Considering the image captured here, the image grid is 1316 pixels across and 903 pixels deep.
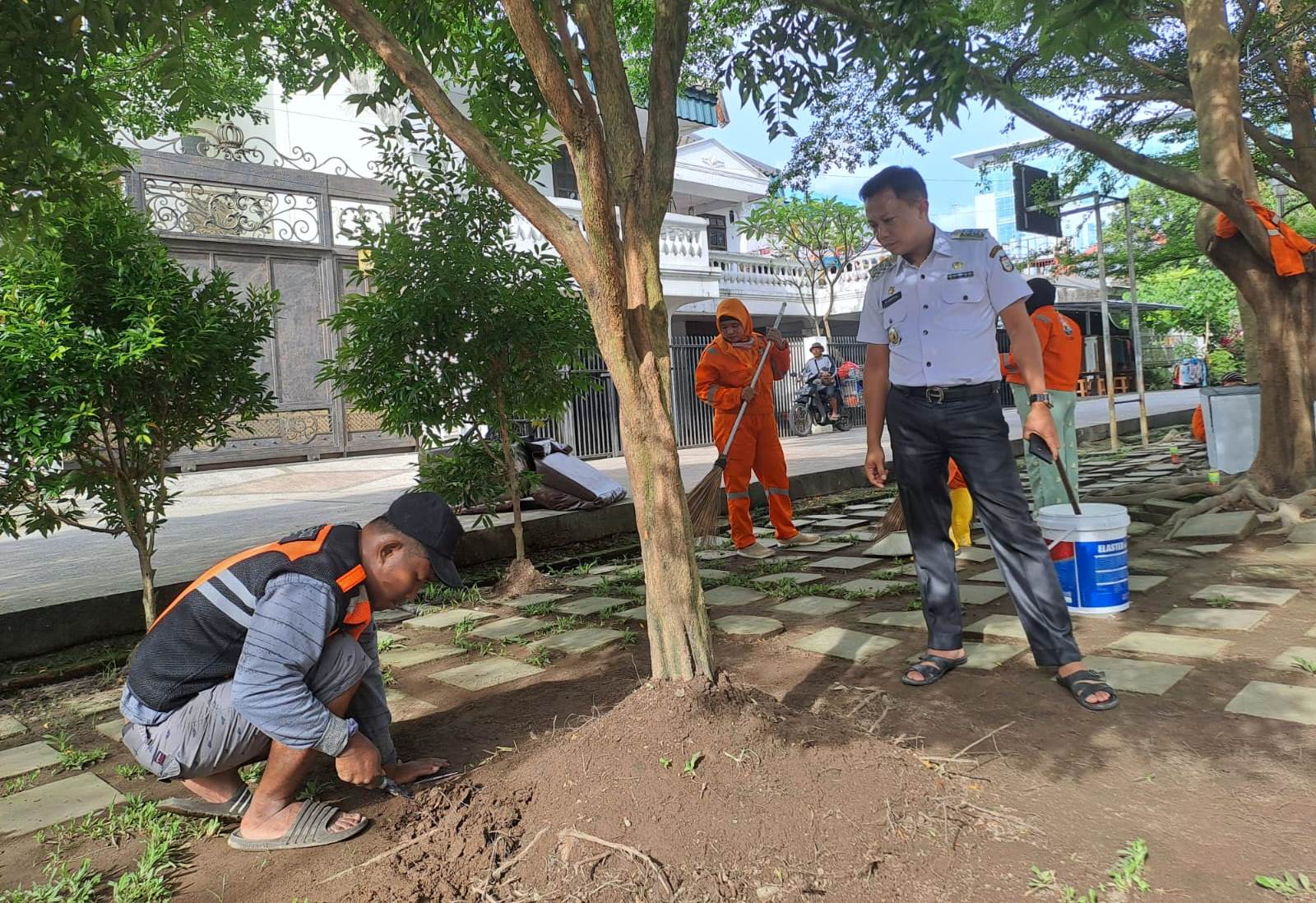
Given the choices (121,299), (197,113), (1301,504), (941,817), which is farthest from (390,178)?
(1301,504)

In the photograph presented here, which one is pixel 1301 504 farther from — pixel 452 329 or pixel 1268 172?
pixel 1268 172

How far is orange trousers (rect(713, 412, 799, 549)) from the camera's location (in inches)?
247

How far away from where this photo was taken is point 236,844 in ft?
7.69

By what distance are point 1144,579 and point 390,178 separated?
504 cm

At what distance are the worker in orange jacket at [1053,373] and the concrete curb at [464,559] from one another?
3412 mm

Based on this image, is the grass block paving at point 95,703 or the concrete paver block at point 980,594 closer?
the grass block paving at point 95,703

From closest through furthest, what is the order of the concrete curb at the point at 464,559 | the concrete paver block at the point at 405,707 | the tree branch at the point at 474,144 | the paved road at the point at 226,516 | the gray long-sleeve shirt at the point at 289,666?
the gray long-sleeve shirt at the point at 289,666 < the tree branch at the point at 474,144 < the concrete paver block at the point at 405,707 < the concrete curb at the point at 464,559 < the paved road at the point at 226,516

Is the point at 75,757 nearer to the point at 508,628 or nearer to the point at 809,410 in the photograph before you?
the point at 508,628

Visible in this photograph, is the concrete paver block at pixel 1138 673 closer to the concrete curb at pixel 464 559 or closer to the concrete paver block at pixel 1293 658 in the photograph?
the concrete paver block at pixel 1293 658

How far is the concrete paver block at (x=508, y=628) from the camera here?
14.6 ft

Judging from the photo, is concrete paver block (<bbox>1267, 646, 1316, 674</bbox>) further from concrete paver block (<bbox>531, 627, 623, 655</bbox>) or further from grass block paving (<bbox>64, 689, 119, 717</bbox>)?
grass block paving (<bbox>64, 689, 119, 717</bbox>)

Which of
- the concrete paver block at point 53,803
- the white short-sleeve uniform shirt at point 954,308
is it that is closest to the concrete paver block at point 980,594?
the white short-sleeve uniform shirt at point 954,308

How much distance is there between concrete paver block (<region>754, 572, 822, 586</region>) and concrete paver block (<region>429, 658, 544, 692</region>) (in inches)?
72.6

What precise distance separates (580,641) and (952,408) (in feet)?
6.98
